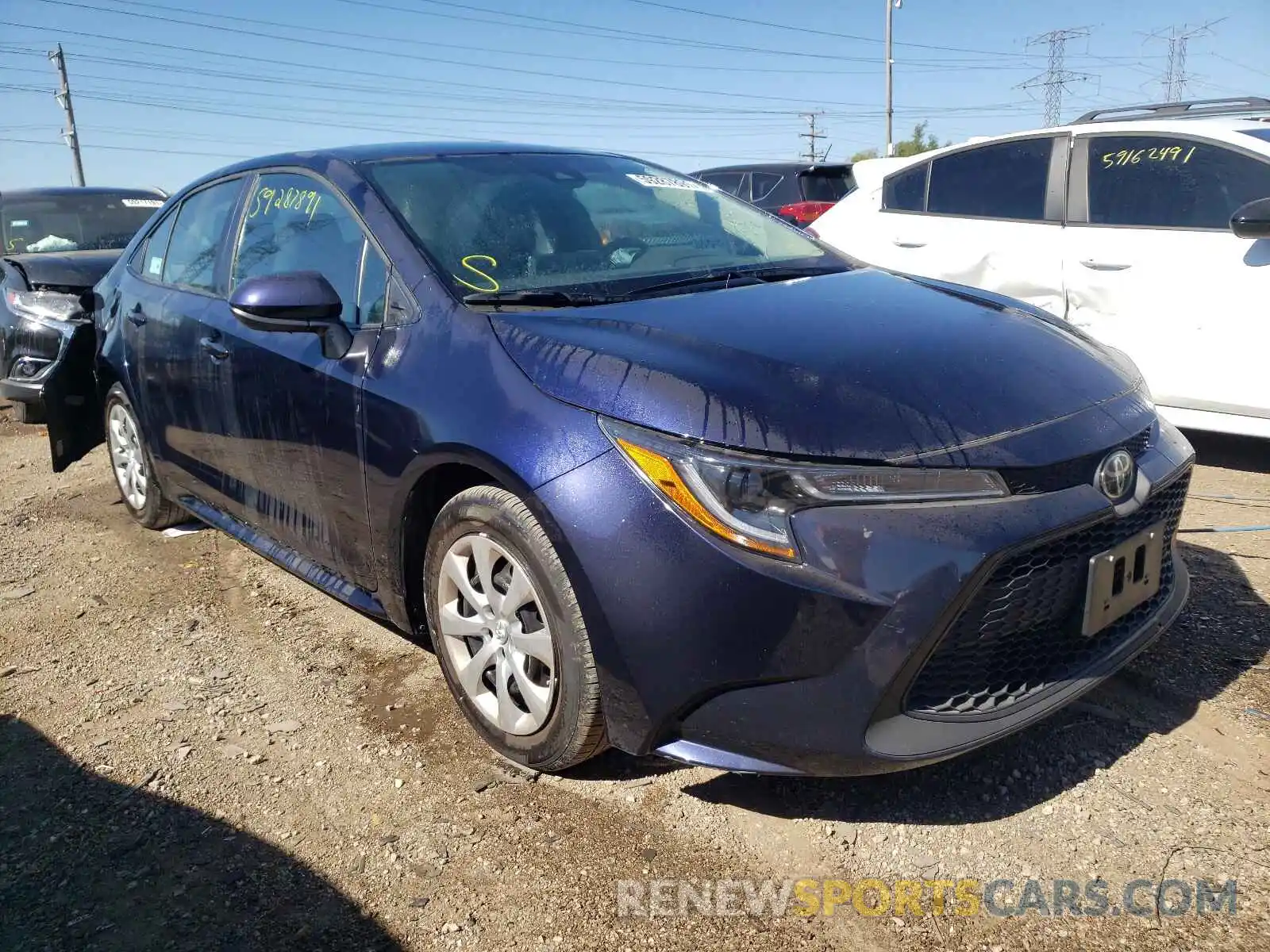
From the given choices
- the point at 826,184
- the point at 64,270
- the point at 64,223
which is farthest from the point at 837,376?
the point at 826,184

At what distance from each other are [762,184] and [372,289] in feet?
31.0

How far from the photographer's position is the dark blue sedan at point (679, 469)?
77.5 inches

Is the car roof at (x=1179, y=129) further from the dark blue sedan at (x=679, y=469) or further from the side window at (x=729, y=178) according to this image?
the side window at (x=729, y=178)

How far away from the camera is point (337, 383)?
281 cm

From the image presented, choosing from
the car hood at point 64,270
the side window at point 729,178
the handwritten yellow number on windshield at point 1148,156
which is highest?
the side window at point 729,178

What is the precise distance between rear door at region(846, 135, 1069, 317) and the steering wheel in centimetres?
263

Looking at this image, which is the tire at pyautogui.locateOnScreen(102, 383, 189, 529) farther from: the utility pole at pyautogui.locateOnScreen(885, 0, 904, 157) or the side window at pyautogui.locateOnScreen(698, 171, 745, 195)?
the utility pole at pyautogui.locateOnScreen(885, 0, 904, 157)

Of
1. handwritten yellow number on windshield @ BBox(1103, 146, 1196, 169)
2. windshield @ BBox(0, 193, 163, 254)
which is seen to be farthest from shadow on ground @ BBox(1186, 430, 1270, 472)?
windshield @ BBox(0, 193, 163, 254)

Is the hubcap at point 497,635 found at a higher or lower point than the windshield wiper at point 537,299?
lower

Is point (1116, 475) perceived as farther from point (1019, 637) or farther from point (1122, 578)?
point (1019, 637)

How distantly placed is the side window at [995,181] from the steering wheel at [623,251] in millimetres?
3151

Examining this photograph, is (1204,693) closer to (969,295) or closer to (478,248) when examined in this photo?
(969,295)

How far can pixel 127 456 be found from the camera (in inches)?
183

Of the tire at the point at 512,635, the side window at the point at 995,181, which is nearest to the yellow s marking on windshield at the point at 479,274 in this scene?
the tire at the point at 512,635
